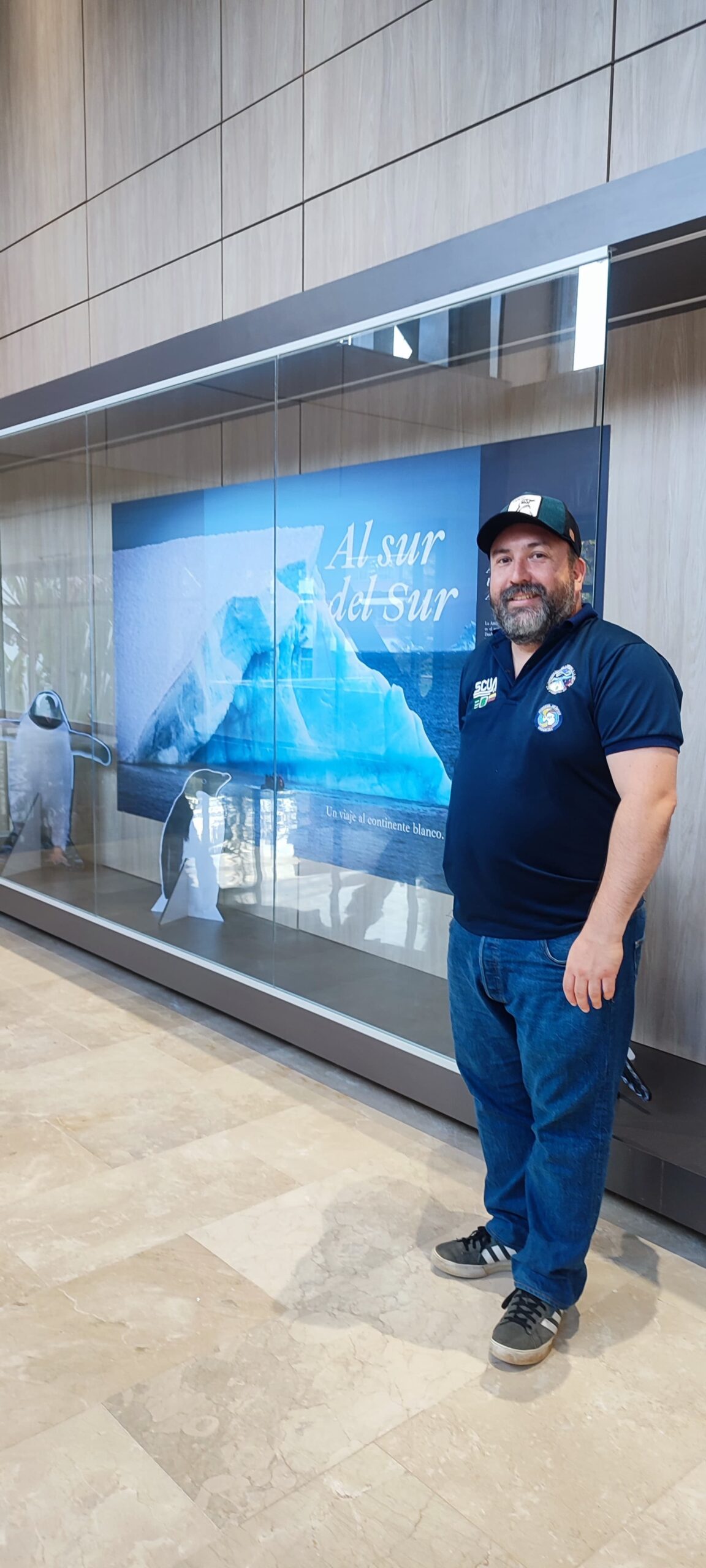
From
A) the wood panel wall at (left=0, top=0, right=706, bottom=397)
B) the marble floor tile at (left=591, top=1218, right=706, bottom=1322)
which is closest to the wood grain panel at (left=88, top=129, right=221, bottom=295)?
the wood panel wall at (left=0, top=0, right=706, bottom=397)

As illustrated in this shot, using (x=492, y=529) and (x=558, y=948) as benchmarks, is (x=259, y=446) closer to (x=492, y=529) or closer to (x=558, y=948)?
(x=492, y=529)

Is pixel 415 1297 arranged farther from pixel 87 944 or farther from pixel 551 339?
pixel 87 944

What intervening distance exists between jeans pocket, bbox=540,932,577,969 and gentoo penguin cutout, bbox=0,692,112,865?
310cm

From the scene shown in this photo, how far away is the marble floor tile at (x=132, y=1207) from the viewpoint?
2465mm

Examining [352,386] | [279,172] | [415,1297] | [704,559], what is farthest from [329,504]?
[415,1297]

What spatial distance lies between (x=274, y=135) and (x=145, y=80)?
3.78ft

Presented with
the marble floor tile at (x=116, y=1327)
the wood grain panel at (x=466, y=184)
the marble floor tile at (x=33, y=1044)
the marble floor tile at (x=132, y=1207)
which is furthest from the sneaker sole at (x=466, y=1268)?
the wood grain panel at (x=466, y=184)

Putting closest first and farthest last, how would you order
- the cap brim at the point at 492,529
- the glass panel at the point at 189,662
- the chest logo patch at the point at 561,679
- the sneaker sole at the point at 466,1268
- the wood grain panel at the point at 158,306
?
the chest logo patch at the point at 561,679 < the cap brim at the point at 492,529 < the sneaker sole at the point at 466,1268 < the glass panel at the point at 189,662 < the wood grain panel at the point at 158,306

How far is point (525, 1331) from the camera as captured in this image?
2.10 meters

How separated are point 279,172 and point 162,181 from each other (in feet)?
3.07

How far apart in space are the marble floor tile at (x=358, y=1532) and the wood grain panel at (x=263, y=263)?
3.80 m

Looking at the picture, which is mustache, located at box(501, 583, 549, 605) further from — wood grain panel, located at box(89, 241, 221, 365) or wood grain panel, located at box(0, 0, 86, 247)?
wood grain panel, located at box(0, 0, 86, 247)

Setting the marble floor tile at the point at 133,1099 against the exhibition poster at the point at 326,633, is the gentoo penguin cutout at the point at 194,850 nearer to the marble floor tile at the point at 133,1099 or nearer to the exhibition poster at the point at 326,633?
the exhibition poster at the point at 326,633

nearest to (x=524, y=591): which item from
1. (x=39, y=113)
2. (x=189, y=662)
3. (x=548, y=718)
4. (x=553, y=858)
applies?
(x=548, y=718)
